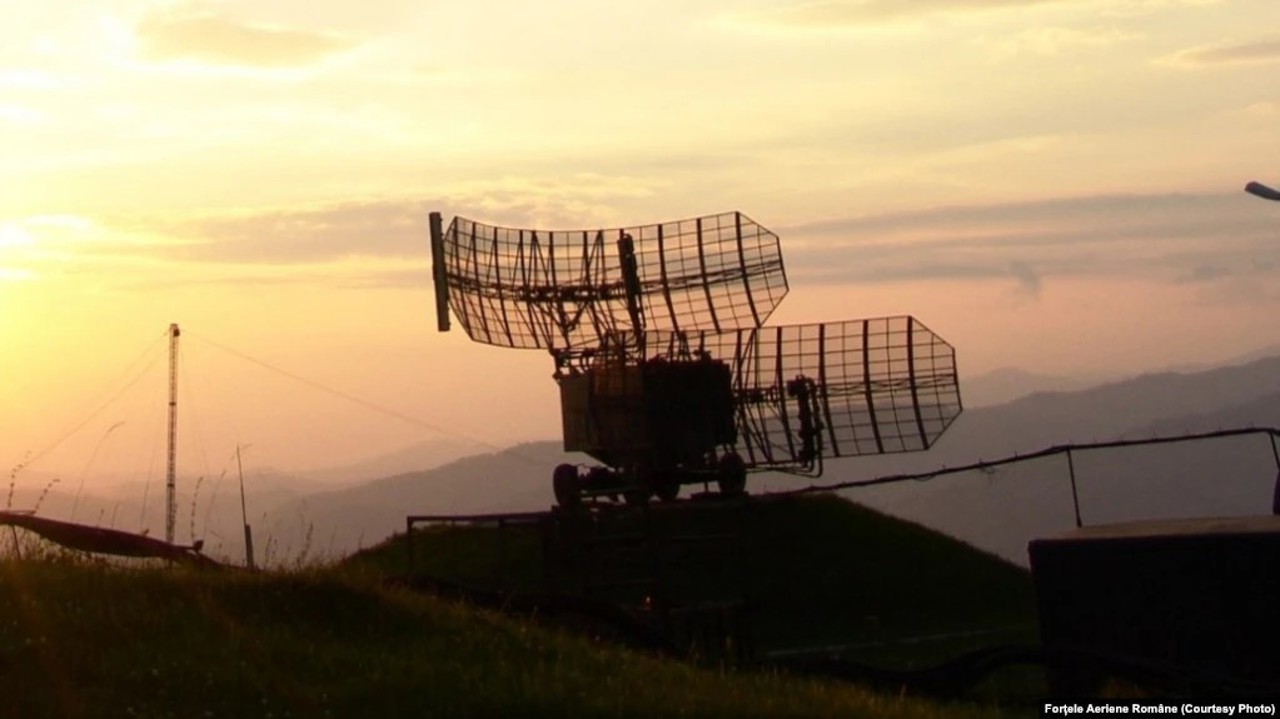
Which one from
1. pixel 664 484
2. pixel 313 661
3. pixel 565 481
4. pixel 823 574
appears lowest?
pixel 823 574

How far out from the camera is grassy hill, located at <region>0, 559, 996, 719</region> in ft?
36.0

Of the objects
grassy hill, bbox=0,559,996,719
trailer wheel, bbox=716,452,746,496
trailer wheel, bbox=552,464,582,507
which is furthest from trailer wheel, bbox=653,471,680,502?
grassy hill, bbox=0,559,996,719

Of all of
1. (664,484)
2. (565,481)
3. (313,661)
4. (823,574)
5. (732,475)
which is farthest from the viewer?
(664,484)

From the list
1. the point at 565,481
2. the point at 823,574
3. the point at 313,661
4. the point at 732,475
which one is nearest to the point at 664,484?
the point at 732,475

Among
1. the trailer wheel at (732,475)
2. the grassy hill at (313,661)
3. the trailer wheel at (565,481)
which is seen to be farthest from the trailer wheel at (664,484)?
the grassy hill at (313,661)

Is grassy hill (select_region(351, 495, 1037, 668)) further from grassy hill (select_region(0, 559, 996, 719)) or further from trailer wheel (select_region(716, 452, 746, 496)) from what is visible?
grassy hill (select_region(0, 559, 996, 719))

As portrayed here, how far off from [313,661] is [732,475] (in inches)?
1095

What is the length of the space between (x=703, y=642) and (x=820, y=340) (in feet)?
67.8

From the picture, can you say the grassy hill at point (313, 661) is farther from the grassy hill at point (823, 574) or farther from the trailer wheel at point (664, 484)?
the trailer wheel at point (664, 484)

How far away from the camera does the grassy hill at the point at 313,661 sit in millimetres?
10984

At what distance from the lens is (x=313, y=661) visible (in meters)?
11.9

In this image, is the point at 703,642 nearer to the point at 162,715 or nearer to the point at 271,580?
the point at 271,580

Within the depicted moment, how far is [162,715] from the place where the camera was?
10570 mm

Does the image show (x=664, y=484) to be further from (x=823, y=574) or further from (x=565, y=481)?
(x=823, y=574)
